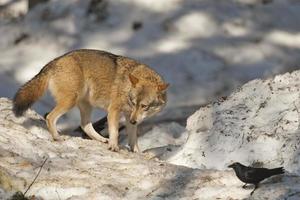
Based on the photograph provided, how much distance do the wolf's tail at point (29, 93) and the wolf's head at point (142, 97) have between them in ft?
3.14

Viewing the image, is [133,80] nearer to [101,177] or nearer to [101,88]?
[101,88]

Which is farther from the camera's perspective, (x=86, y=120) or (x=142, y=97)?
(x=86, y=120)

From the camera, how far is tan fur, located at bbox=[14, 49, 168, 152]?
7488 millimetres

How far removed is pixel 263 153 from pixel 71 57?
2.48 meters

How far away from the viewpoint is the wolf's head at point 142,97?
7539 mm

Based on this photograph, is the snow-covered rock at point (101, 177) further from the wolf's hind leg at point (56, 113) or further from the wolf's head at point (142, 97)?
the wolf's head at point (142, 97)

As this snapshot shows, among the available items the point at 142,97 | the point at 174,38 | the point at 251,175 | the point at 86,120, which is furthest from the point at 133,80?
the point at 174,38

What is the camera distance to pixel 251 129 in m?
6.83

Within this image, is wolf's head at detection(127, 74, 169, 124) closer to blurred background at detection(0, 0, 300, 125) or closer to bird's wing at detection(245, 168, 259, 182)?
bird's wing at detection(245, 168, 259, 182)

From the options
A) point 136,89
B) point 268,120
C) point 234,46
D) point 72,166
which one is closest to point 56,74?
point 136,89

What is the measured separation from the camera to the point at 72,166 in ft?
19.3

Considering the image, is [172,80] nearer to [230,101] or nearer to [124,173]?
[230,101]

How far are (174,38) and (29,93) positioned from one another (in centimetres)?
660

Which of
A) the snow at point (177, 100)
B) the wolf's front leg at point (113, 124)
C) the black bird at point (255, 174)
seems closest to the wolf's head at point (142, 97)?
the wolf's front leg at point (113, 124)
